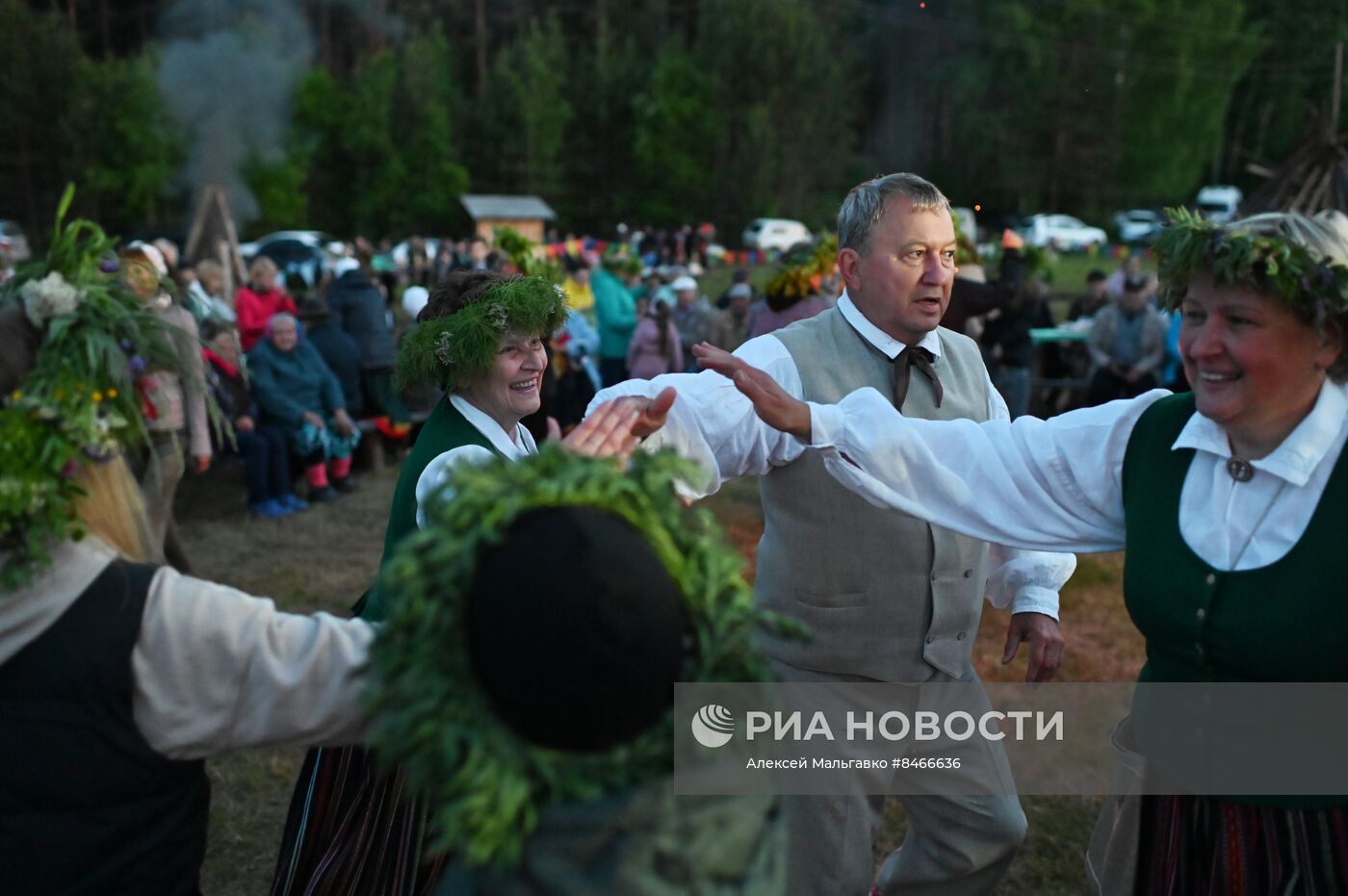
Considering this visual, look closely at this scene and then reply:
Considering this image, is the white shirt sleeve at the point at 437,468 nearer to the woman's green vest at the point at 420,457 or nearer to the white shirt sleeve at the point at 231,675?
the woman's green vest at the point at 420,457

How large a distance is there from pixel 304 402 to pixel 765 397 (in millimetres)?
7862

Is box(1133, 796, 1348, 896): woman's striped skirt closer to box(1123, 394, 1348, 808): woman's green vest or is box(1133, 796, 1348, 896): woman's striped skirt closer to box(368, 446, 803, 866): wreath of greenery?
box(1123, 394, 1348, 808): woman's green vest

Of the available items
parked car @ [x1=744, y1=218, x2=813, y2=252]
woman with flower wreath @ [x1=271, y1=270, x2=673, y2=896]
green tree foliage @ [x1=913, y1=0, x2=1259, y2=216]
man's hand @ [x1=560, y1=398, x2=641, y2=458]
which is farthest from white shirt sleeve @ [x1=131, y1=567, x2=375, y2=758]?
green tree foliage @ [x1=913, y1=0, x2=1259, y2=216]

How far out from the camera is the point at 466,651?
149cm

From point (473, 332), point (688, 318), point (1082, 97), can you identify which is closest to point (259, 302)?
point (688, 318)

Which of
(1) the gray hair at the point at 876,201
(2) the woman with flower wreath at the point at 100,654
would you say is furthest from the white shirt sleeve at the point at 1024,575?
(2) the woman with flower wreath at the point at 100,654

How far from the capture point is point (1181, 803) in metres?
2.31

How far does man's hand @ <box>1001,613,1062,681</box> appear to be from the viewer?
3.08m

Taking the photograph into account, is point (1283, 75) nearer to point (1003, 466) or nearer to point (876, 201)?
point (876, 201)

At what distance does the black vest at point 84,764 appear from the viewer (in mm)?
1819

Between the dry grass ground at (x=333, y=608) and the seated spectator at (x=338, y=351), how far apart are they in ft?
2.77

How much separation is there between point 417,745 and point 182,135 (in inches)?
1574

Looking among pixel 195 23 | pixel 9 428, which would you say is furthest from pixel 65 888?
pixel 195 23

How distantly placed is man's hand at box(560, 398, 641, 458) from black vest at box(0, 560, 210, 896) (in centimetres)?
78
